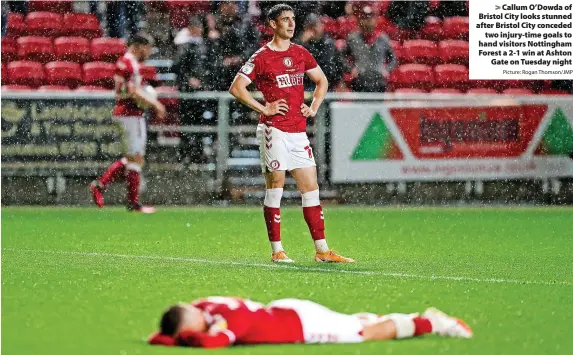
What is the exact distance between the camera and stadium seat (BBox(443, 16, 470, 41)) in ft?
67.1

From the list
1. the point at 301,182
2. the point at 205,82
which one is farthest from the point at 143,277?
the point at 205,82

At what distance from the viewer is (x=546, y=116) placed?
1762cm

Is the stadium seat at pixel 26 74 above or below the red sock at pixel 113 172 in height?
above

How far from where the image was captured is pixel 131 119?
16.1 metres

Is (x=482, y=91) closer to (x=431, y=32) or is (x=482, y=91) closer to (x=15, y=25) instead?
(x=431, y=32)

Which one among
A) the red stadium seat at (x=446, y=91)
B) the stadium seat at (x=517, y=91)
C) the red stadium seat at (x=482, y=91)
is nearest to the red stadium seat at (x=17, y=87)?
the red stadium seat at (x=446, y=91)

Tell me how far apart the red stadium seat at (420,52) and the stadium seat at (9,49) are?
241 inches

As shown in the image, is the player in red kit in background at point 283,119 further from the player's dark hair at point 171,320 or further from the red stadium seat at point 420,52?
the red stadium seat at point 420,52

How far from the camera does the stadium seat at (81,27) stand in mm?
20125

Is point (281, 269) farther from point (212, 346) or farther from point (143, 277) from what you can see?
point (212, 346)

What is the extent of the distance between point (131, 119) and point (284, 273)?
7.10 m

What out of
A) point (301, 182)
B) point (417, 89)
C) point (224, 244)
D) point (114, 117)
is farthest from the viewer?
point (417, 89)

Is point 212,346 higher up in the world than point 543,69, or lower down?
lower down

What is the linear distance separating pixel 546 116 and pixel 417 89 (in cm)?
244
